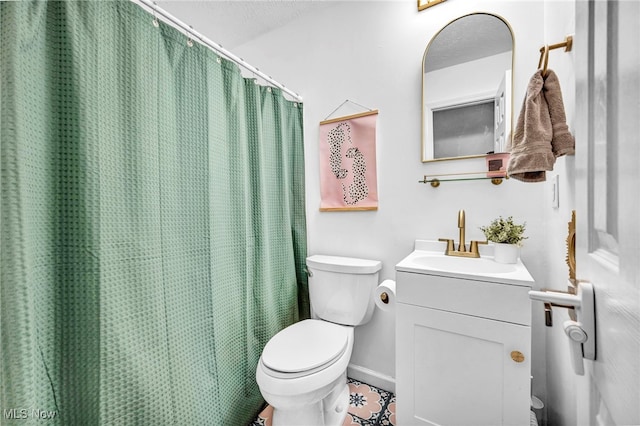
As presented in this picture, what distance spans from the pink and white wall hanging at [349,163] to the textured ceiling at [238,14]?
2.63 ft

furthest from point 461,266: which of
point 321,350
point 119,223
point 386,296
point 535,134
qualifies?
point 119,223

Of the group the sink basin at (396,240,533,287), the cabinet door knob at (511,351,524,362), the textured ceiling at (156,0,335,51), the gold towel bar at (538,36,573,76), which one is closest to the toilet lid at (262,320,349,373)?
the sink basin at (396,240,533,287)

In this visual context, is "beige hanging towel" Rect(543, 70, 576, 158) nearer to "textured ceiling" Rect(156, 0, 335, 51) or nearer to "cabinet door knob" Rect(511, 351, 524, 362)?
"cabinet door knob" Rect(511, 351, 524, 362)

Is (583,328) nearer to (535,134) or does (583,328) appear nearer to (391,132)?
(535,134)

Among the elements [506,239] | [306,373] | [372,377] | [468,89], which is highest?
[468,89]

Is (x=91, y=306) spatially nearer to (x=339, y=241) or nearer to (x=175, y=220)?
(x=175, y=220)

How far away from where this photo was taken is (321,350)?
1166mm

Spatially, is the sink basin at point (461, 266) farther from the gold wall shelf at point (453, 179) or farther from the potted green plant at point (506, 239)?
Answer: the gold wall shelf at point (453, 179)

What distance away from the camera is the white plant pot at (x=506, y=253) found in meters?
1.09

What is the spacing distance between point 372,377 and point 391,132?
1.49 meters

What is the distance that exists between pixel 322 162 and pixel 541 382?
1.60 metres

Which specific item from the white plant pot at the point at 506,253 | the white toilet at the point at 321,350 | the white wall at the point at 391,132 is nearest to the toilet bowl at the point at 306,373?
the white toilet at the point at 321,350

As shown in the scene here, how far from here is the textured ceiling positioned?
1.63m

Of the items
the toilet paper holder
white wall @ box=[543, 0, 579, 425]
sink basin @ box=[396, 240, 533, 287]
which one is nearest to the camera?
the toilet paper holder
